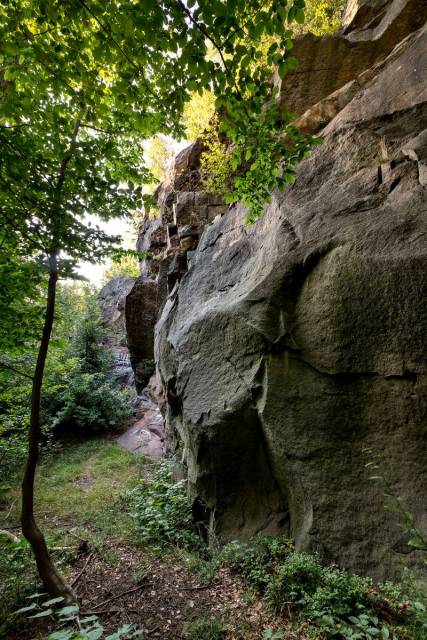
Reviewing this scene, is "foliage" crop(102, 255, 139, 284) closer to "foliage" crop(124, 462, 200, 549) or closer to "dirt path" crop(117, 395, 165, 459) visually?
"dirt path" crop(117, 395, 165, 459)

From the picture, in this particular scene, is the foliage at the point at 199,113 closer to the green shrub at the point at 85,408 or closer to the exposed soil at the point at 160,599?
the green shrub at the point at 85,408

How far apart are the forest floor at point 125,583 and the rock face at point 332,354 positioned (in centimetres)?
90

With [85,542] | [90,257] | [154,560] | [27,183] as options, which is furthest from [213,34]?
[85,542]

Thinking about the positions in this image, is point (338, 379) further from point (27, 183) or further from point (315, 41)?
point (315, 41)

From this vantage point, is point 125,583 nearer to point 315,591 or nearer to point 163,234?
point 315,591

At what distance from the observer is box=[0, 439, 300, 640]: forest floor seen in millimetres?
3549

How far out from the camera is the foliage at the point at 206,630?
342 centimetres

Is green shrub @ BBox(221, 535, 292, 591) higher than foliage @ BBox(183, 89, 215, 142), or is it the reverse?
foliage @ BBox(183, 89, 215, 142)

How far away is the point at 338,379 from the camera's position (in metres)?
4.24

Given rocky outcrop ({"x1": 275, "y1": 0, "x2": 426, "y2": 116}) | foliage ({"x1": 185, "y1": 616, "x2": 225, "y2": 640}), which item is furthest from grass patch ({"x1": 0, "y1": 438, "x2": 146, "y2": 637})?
rocky outcrop ({"x1": 275, "y1": 0, "x2": 426, "y2": 116})

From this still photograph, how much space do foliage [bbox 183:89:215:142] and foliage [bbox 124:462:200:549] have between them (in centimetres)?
1184

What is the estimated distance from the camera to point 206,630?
11.6 feet

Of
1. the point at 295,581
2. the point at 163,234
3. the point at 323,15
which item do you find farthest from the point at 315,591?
the point at 323,15

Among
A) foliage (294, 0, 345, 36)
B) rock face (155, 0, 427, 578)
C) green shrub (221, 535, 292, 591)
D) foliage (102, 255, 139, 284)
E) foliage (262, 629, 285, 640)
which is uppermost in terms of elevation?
foliage (294, 0, 345, 36)
